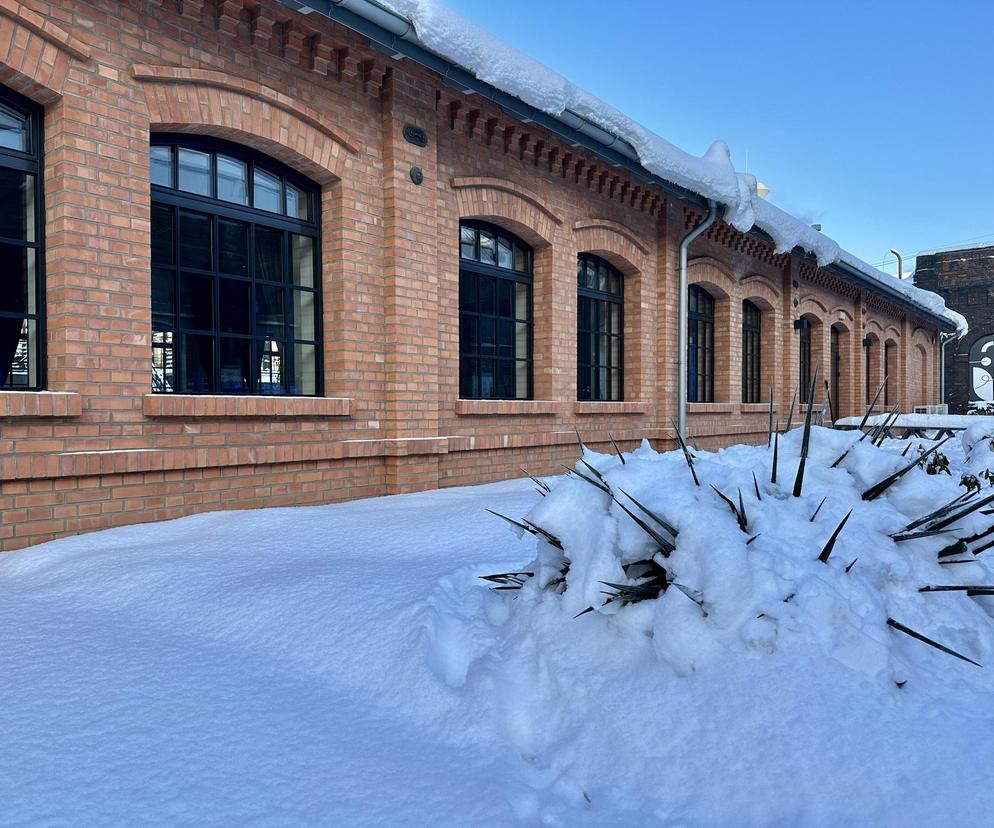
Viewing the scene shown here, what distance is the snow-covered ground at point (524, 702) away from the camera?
1591mm

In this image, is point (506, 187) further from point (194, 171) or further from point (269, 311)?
point (194, 171)

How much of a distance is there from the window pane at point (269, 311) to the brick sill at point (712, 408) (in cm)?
643

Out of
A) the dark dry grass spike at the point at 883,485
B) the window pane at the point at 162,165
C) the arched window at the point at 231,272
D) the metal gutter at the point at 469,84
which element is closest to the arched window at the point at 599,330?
the metal gutter at the point at 469,84

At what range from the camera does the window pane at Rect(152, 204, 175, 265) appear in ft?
15.2

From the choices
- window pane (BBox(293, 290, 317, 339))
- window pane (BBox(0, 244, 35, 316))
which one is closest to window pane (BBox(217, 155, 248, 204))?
window pane (BBox(293, 290, 317, 339))

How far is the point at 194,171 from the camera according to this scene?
4840mm

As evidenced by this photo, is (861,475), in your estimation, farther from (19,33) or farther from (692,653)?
(19,33)

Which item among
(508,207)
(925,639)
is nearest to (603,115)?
(508,207)

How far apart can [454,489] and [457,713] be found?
13.4 feet

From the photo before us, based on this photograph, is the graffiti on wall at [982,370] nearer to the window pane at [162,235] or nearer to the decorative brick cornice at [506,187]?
the decorative brick cornice at [506,187]

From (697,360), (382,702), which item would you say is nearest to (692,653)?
(382,702)

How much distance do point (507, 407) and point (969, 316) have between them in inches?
985

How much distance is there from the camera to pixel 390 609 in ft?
8.52

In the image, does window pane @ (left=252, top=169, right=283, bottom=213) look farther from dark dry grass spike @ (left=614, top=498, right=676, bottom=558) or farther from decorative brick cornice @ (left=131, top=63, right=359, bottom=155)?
dark dry grass spike @ (left=614, top=498, right=676, bottom=558)
